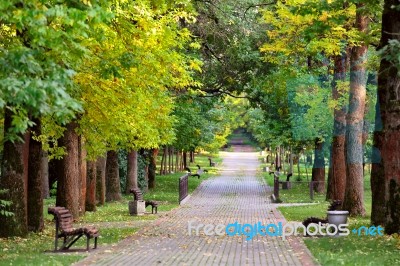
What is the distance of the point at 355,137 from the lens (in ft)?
88.2

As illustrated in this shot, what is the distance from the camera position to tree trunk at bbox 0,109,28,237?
754 inches

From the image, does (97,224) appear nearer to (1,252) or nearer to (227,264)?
(1,252)

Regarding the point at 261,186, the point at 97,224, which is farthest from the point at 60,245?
the point at 261,186

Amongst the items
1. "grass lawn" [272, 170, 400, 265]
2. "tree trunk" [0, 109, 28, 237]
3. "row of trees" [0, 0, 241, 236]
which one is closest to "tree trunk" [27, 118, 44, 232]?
"row of trees" [0, 0, 241, 236]

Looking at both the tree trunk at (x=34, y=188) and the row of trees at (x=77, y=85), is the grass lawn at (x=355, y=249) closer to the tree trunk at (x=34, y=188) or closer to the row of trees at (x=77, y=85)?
the row of trees at (x=77, y=85)

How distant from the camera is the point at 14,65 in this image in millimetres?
10719

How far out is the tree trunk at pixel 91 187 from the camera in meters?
30.5

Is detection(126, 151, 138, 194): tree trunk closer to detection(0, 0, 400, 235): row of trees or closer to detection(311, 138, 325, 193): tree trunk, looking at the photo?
detection(0, 0, 400, 235): row of trees

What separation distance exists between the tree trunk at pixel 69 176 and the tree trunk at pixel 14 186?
536 centimetres

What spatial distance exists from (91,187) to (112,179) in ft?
23.7

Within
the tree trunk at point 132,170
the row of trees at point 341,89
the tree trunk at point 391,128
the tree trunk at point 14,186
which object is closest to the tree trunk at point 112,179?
the tree trunk at point 132,170

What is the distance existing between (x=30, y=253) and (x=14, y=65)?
264 inches

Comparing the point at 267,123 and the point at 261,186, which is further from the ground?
the point at 267,123

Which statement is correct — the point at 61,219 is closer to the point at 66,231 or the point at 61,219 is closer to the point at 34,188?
the point at 66,231
